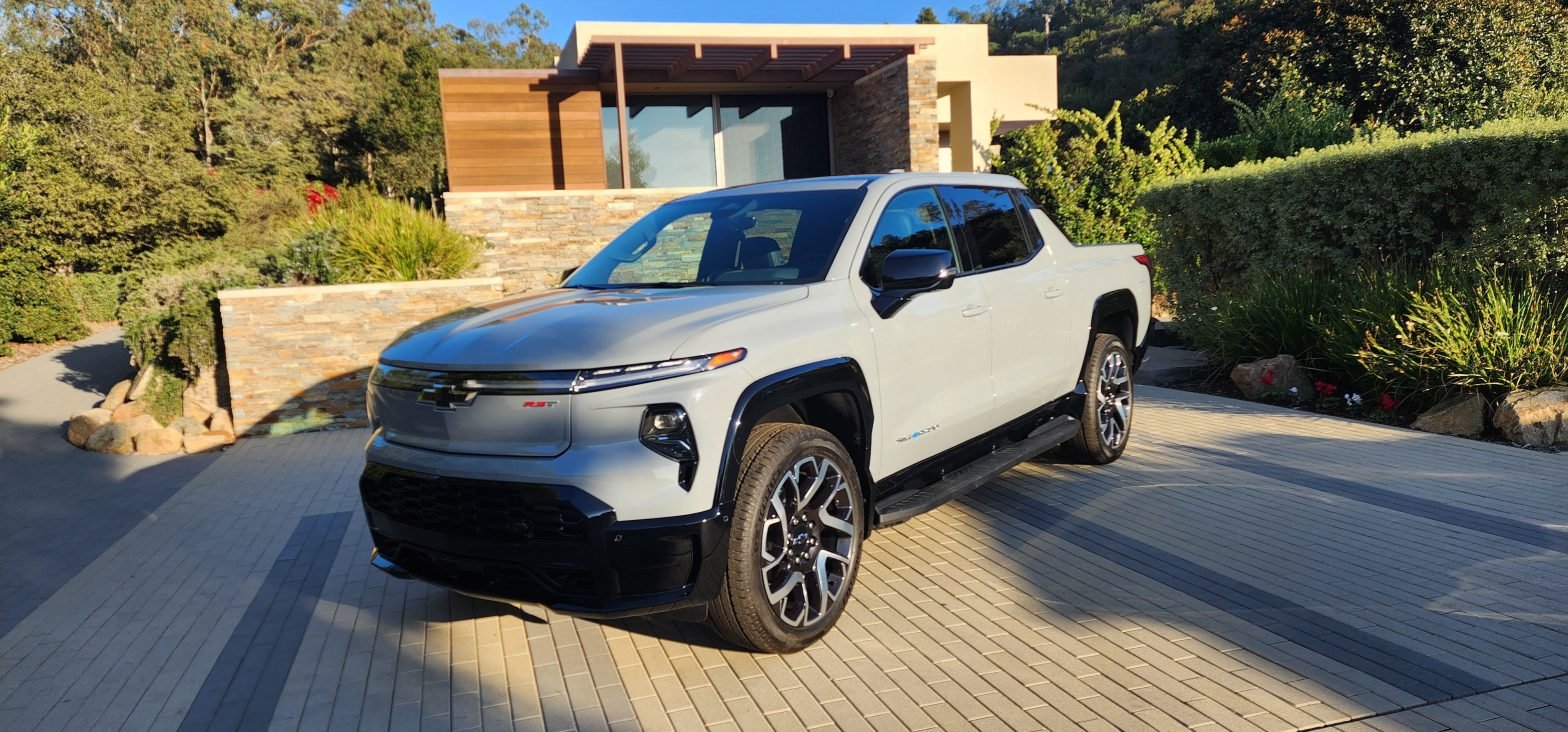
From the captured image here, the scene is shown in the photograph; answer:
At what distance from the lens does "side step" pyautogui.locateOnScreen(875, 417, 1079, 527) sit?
399cm

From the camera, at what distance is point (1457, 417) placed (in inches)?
260

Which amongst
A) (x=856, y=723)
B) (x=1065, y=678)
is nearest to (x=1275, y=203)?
(x=1065, y=678)

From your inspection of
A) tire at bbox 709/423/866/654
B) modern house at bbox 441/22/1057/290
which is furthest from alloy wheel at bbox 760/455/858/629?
modern house at bbox 441/22/1057/290

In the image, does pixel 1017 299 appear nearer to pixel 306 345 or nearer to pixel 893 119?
pixel 306 345

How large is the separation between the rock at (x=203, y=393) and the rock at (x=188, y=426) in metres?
0.45

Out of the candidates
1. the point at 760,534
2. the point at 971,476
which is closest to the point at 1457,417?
the point at 971,476

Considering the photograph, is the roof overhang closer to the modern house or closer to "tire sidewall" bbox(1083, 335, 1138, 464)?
the modern house

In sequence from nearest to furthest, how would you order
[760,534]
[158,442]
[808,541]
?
1. [760,534]
2. [808,541]
3. [158,442]

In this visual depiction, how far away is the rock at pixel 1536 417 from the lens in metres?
6.03

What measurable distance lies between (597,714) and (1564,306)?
730cm

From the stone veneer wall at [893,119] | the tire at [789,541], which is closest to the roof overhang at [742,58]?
the stone veneer wall at [893,119]

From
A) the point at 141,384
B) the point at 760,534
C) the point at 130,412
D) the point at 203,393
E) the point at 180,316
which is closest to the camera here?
the point at 760,534

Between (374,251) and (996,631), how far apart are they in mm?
8618

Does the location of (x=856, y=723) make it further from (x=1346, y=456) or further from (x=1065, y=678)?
(x=1346, y=456)
